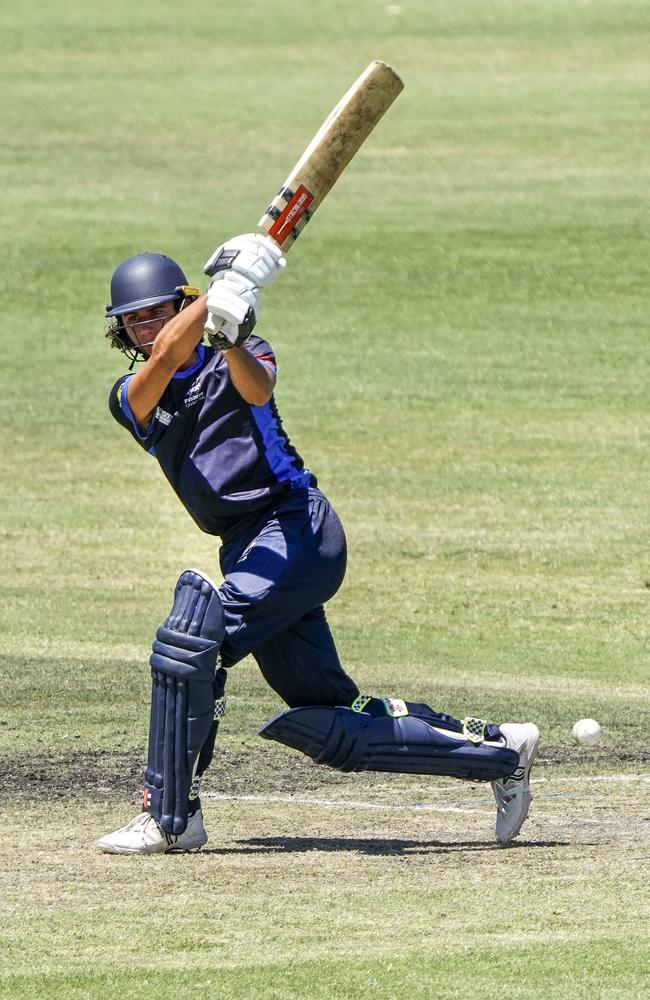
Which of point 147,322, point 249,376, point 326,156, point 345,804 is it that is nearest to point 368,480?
point 345,804

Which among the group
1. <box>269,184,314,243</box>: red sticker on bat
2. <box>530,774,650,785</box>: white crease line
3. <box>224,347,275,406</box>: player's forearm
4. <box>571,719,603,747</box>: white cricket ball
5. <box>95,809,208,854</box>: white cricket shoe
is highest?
<box>269,184,314,243</box>: red sticker on bat

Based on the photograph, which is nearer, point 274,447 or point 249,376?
point 249,376

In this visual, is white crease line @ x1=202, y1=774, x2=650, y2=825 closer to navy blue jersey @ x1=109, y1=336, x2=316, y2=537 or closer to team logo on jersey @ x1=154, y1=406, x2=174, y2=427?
navy blue jersey @ x1=109, y1=336, x2=316, y2=537

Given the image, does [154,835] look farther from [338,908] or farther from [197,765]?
[338,908]

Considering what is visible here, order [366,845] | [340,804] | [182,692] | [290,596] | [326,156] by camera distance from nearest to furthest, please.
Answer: [182,692] < [290,596] < [366,845] < [326,156] < [340,804]

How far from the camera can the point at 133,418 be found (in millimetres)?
6348

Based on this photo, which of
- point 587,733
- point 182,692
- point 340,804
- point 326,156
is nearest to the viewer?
point 182,692

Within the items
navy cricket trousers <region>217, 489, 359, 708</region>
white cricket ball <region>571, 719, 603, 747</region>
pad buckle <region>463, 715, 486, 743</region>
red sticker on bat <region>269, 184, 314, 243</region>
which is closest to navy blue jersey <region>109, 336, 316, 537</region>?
navy cricket trousers <region>217, 489, 359, 708</region>

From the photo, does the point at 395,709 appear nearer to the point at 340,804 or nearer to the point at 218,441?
the point at 340,804

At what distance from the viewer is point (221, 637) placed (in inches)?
239

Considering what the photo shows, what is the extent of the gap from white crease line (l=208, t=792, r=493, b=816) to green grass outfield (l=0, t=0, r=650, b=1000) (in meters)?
0.03

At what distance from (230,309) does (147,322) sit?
62cm

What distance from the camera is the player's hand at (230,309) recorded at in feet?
19.4

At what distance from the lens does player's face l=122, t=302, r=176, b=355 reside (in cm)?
642
